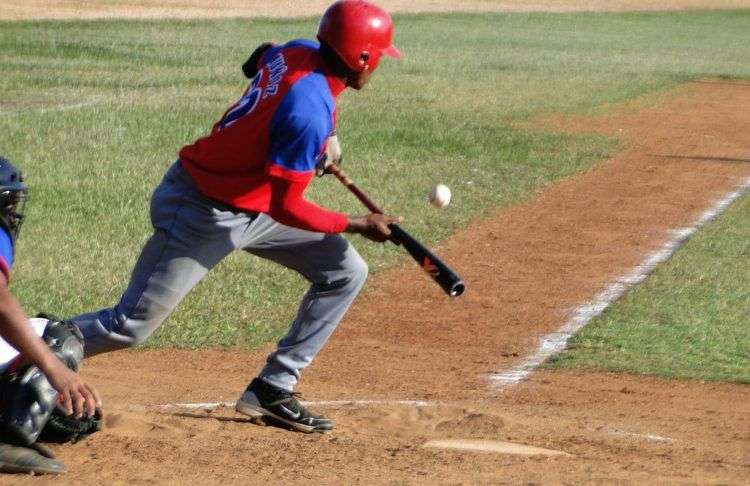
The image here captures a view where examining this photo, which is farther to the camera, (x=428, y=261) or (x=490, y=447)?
(x=428, y=261)

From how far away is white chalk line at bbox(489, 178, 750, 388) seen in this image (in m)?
8.12

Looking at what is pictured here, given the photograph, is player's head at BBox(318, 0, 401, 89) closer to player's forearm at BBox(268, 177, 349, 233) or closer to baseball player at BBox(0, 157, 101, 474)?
player's forearm at BBox(268, 177, 349, 233)

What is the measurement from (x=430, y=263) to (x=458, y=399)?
1.30m

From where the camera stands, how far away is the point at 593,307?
9.68m

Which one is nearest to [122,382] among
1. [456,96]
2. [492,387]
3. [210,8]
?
[492,387]

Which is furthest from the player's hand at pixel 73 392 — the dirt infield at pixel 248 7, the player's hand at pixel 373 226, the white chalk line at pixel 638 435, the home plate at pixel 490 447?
the dirt infield at pixel 248 7

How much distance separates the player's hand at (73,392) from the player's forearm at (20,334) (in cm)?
4

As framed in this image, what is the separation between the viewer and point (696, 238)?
12.2 m

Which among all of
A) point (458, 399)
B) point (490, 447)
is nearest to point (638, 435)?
point (490, 447)

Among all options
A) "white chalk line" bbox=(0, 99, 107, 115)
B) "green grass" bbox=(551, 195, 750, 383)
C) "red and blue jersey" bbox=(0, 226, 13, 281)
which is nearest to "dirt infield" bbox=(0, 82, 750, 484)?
"green grass" bbox=(551, 195, 750, 383)

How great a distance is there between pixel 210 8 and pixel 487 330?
101ft

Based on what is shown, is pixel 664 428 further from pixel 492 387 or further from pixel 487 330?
pixel 487 330

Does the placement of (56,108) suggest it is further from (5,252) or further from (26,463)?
(5,252)

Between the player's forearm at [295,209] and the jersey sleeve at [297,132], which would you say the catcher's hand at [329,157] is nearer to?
the player's forearm at [295,209]
